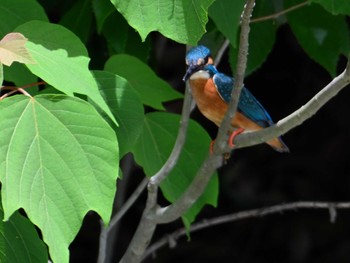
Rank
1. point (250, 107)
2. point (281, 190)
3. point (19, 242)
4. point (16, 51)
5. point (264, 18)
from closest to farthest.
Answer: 1. point (16, 51)
2. point (19, 242)
3. point (264, 18)
4. point (250, 107)
5. point (281, 190)

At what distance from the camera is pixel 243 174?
4086 millimetres

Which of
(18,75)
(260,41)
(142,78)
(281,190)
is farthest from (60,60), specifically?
(281,190)

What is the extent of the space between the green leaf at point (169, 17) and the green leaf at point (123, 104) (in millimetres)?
247

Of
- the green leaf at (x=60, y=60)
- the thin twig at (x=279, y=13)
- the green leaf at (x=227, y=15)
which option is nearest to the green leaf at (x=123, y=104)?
the green leaf at (x=60, y=60)

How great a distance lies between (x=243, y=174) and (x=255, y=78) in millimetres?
510

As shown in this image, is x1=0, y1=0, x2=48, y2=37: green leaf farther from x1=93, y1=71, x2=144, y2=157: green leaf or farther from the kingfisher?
the kingfisher

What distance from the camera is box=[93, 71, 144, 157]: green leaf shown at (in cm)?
179

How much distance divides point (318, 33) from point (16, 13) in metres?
0.94

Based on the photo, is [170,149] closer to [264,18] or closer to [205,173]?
[205,173]

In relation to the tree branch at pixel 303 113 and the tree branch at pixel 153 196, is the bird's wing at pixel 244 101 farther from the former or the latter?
the tree branch at pixel 303 113

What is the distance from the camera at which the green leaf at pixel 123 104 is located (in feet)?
5.87

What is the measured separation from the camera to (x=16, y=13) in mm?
1934

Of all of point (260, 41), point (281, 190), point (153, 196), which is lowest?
point (281, 190)

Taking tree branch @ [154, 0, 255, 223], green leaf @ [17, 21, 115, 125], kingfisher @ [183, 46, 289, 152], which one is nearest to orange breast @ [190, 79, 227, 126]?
kingfisher @ [183, 46, 289, 152]
